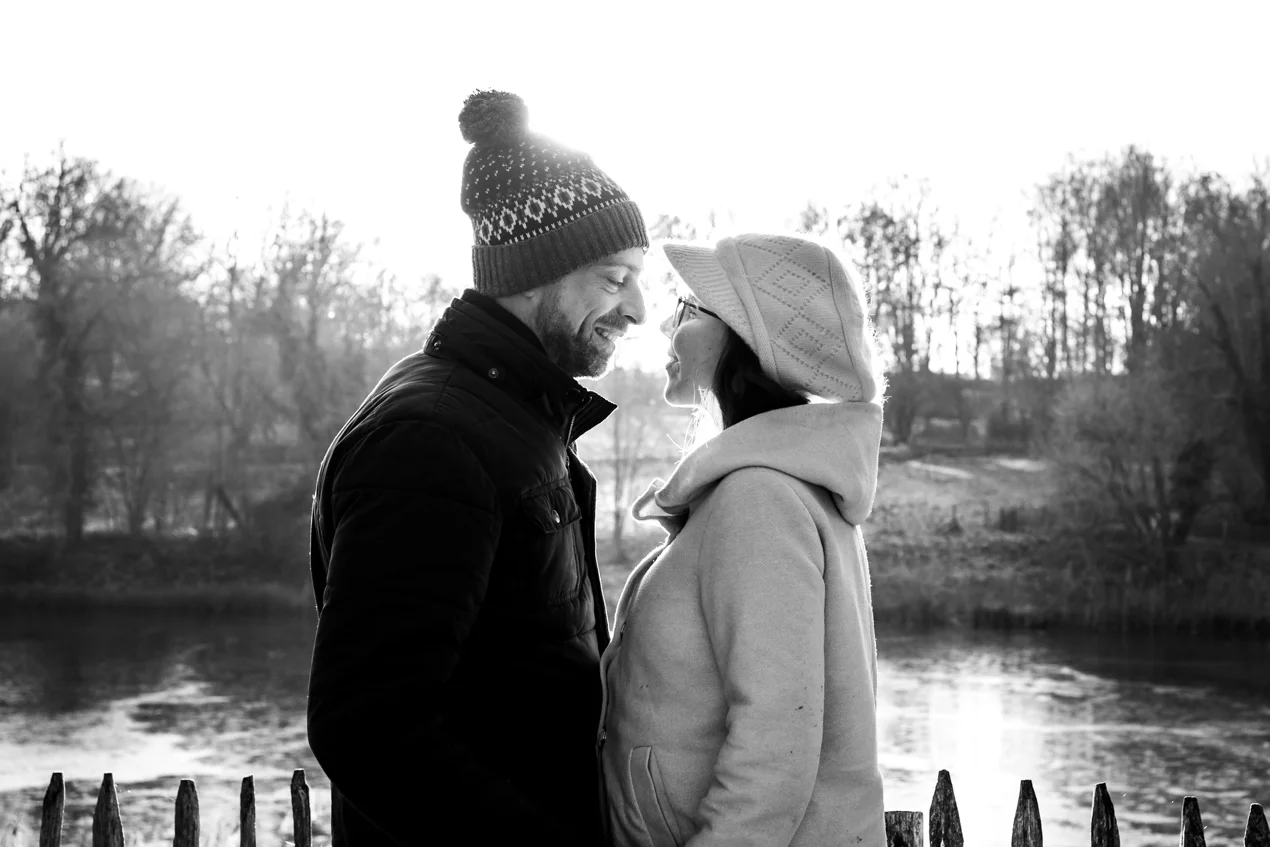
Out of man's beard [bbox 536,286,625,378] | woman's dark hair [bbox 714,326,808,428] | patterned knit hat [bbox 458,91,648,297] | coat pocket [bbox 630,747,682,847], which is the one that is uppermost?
patterned knit hat [bbox 458,91,648,297]

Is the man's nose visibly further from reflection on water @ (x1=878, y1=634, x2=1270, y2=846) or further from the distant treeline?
the distant treeline

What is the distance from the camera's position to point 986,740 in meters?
14.6

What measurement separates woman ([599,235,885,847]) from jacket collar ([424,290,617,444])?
0.18m

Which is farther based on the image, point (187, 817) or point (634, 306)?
point (187, 817)

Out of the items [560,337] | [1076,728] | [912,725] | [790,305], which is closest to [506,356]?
[560,337]

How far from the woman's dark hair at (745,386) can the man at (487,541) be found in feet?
0.79

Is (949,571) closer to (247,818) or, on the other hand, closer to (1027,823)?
(1027,823)

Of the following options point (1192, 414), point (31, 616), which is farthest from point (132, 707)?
point (1192, 414)

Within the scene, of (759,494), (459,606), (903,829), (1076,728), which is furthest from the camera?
(1076,728)

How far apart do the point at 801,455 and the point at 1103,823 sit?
85.3 inches

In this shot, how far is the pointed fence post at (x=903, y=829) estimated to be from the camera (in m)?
3.27

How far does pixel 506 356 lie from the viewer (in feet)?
6.55

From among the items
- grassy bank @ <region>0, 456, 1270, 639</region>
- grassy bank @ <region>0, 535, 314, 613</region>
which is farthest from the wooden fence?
grassy bank @ <region>0, 535, 314, 613</region>

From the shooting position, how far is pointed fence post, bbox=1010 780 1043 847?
3414mm
